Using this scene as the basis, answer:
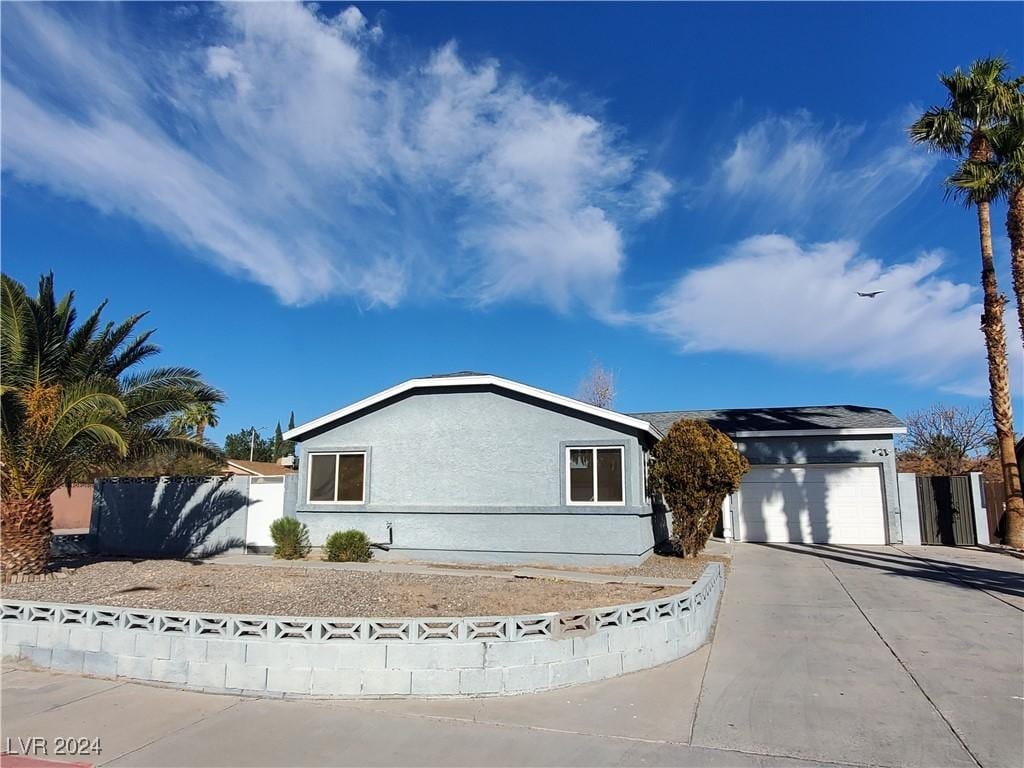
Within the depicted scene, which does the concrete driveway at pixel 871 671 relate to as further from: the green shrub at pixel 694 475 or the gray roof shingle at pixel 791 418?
the gray roof shingle at pixel 791 418

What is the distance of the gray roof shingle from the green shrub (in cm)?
395

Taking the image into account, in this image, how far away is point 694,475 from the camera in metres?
12.5

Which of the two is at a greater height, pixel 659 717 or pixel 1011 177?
pixel 1011 177

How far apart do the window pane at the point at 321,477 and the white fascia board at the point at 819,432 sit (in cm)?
1109

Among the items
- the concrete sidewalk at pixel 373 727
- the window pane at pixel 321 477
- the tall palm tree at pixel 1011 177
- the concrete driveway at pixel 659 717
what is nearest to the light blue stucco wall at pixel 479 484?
the window pane at pixel 321 477

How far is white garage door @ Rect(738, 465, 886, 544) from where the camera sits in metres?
17.5

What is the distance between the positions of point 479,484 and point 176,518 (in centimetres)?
758

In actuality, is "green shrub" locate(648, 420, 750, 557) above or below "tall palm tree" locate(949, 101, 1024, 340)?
below

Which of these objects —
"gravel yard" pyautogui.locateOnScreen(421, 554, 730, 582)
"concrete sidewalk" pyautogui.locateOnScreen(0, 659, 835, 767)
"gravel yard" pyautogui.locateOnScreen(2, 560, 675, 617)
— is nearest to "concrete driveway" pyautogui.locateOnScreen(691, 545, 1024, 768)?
"concrete sidewalk" pyautogui.locateOnScreen(0, 659, 835, 767)

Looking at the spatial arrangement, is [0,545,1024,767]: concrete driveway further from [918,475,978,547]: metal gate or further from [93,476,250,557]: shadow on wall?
[918,475,978,547]: metal gate

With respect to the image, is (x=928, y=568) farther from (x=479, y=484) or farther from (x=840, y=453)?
(x=479, y=484)

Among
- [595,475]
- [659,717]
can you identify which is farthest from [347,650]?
[595,475]

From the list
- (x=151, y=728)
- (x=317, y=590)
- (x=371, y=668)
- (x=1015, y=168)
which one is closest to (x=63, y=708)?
(x=151, y=728)

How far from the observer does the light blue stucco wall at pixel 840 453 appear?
1728cm
